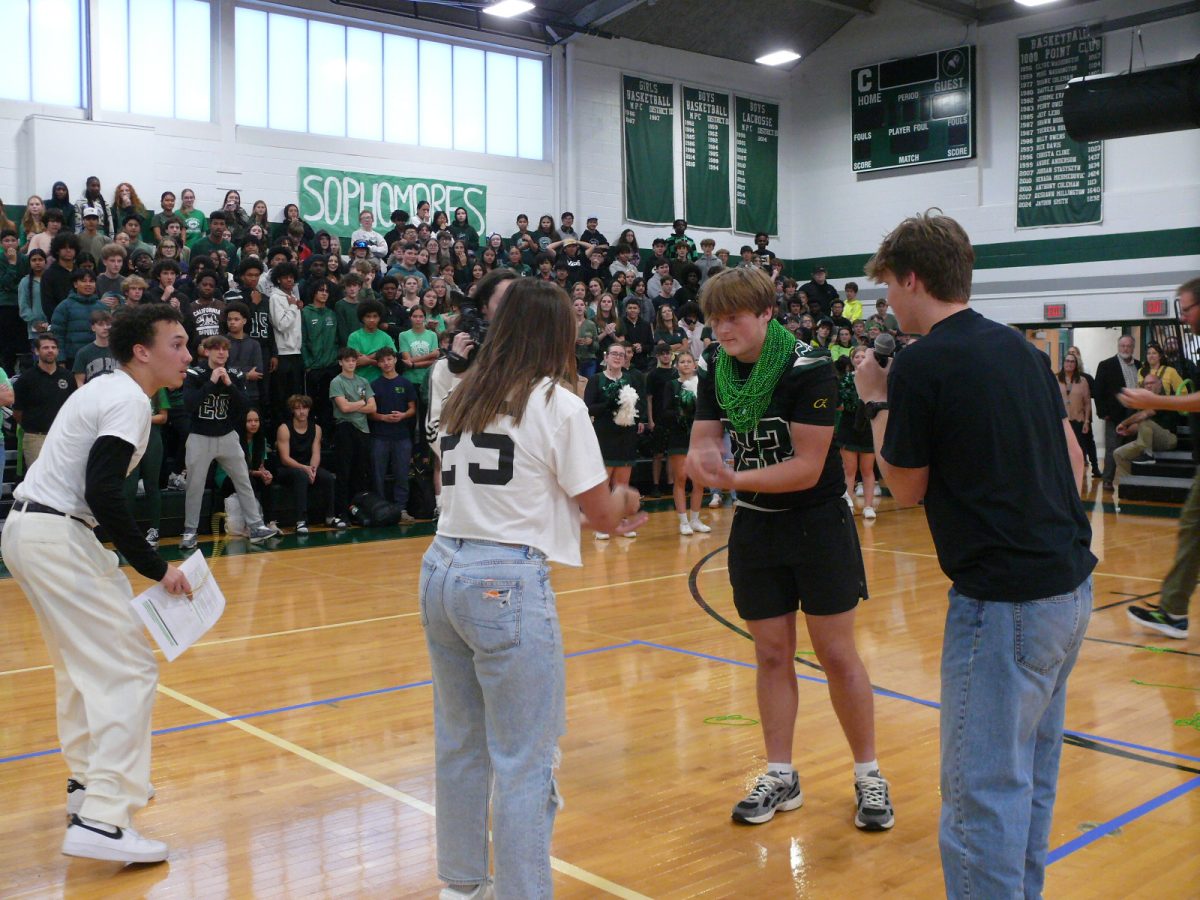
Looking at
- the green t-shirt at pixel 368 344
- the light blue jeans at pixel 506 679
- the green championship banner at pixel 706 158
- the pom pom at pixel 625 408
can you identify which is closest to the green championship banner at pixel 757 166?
the green championship banner at pixel 706 158

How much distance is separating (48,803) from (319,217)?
14.6 metres

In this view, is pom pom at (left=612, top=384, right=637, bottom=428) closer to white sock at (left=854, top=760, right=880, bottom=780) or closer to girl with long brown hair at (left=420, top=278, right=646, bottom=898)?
white sock at (left=854, top=760, right=880, bottom=780)

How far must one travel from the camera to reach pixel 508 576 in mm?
2564

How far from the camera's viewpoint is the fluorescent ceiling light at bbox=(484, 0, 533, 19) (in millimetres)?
16750

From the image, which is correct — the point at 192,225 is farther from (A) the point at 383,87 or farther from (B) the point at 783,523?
(B) the point at 783,523

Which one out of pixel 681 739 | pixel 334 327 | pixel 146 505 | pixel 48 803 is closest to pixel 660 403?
pixel 334 327

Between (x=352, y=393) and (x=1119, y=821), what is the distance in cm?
889

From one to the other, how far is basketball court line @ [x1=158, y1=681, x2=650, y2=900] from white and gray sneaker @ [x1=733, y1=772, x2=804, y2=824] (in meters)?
0.61

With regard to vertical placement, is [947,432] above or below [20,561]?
above

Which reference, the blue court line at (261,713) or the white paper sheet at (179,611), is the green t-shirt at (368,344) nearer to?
the blue court line at (261,713)

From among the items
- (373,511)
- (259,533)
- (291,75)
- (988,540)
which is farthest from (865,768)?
(291,75)

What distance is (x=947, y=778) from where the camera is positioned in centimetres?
239

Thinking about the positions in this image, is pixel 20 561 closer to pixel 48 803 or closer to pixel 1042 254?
pixel 48 803

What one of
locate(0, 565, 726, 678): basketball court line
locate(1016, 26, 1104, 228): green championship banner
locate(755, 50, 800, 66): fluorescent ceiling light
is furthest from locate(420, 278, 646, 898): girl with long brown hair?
locate(755, 50, 800, 66): fluorescent ceiling light
